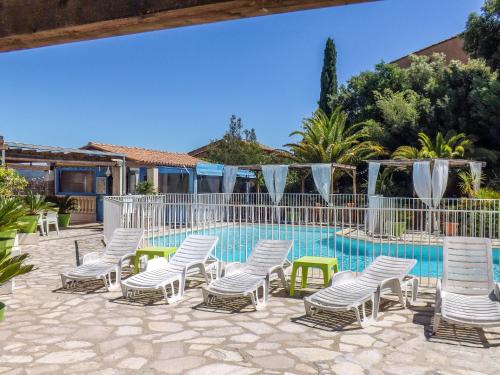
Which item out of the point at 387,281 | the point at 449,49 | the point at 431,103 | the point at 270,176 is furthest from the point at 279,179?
the point at 449,49

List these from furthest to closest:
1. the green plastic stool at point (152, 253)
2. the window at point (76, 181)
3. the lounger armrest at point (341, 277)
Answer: the window at point (76, 181) < the green plastic stool at point (152, 253) < the lounger armrest at point (341, 277)

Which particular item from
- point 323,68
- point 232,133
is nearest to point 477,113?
point 323,68

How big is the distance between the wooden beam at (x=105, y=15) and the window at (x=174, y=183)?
68.8 feet

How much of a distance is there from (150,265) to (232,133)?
2590 centimetres

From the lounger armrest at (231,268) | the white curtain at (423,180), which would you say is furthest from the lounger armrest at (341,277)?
the white curtain at (423,180)

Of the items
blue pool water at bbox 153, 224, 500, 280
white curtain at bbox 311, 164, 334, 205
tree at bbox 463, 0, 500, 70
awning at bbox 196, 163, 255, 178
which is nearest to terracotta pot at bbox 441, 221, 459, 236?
blue pool water at bbox 153, 224, 500, 280

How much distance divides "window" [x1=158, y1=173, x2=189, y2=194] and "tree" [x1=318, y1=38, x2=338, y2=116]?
12365 mm

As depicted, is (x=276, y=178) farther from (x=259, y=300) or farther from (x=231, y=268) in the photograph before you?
(x=259, y=300)

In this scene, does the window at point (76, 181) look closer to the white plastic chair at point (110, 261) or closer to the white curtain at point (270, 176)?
the white curtain at point (270, 176)

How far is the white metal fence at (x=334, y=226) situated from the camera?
374 inches

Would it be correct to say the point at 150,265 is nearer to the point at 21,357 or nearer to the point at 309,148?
the point at 21,357

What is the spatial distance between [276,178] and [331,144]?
16.5ft

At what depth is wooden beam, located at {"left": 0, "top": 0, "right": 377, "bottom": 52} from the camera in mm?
1903

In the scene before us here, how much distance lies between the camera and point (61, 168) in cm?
2133
